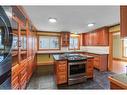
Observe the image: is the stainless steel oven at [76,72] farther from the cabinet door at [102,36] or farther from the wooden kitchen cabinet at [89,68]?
the cabinet door at [102,36]

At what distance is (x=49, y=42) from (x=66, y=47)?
3.82 feet

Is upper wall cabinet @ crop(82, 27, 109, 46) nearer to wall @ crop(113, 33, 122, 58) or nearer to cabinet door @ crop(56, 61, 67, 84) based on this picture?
wall @ crop(113, 33, 122, 58)

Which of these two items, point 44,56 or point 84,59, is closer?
point 84,59

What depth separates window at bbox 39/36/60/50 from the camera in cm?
731

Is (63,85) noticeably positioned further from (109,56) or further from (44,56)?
(44,56)

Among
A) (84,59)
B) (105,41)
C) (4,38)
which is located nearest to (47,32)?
(105,41)

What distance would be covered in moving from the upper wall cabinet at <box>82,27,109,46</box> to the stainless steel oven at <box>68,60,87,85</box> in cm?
224

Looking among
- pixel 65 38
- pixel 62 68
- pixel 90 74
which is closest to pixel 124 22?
pixel 62 68

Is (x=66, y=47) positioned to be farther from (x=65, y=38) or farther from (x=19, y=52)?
(x=19, y=52)

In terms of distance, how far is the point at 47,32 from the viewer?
730 cm

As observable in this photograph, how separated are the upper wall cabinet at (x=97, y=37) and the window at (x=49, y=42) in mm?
1902

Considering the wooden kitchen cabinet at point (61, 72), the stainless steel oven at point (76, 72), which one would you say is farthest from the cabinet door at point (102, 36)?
the wooden kitchen cabinet at point (61, 72)

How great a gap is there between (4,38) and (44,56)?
606cm
